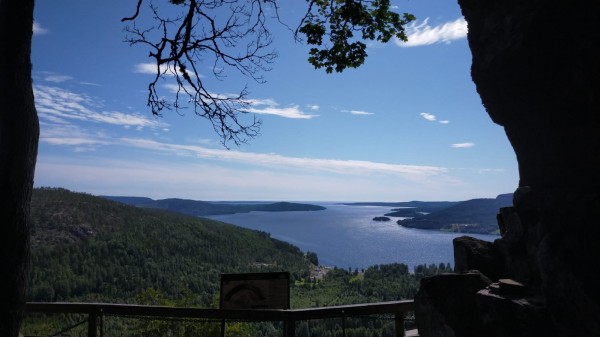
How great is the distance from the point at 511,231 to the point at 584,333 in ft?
7.24

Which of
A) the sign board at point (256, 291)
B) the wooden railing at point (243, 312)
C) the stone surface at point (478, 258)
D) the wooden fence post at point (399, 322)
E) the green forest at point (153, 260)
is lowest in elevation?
the green forest at point (153, 260)

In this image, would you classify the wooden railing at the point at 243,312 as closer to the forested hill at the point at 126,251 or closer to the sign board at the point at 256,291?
the sign board at the point at 256,291

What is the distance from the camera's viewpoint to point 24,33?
5.27 meters

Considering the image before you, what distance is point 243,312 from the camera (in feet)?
21.5

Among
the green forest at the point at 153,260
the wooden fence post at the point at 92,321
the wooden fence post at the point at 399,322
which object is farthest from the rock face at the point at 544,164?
the green forest at the point at 153,260

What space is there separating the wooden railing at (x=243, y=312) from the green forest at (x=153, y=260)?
33.9m

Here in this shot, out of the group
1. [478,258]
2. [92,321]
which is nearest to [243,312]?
[92,321]

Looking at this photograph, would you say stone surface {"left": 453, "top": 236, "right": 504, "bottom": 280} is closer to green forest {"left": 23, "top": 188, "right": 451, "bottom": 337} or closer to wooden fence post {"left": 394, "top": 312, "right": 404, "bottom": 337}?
wooden fence post {"left": 394, "top": 312, "right": 404, "bottom": 337}

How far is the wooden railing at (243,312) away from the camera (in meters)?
6.30

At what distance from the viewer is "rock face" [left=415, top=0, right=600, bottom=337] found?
5.95 metres

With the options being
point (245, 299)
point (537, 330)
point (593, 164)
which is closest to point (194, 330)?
point (245, 299)

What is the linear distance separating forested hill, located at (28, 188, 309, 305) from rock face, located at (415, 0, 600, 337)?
64.5 m

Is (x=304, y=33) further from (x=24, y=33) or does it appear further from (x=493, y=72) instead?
(x=24, y=33)

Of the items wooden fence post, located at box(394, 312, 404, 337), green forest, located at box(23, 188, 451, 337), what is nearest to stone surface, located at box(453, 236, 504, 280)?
wooden fence post, located at box(394, 312, 404, 337)
